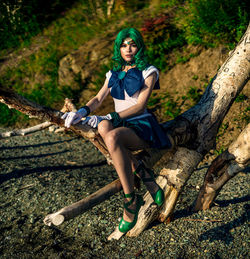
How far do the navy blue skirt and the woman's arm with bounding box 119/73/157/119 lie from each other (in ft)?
0.25

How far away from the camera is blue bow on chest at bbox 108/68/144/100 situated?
9.76 feet

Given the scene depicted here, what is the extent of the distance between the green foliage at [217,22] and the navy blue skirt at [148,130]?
439cm

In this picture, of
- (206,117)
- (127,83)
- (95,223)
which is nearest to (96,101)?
(127,83)

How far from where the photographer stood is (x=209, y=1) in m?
6.71

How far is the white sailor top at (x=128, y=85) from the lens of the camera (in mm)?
2979

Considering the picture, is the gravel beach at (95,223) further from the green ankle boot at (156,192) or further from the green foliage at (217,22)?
the green foliage at (217,22)

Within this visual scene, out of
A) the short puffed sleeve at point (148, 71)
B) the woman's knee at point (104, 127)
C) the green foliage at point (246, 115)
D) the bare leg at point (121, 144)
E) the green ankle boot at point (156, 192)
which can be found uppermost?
the short puffed sleeve at point (148, 71)

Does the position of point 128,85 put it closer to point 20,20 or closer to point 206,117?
point 206,117

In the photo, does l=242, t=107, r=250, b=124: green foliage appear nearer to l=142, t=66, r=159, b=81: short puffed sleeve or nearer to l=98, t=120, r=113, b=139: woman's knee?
l=142, t=66, r=159, b=81: short puffed sleeve

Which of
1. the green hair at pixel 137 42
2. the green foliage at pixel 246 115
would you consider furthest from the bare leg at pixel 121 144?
the green foliage at pixel 246 115

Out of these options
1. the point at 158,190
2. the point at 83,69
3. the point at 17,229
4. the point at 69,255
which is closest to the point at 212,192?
the point at 158,190

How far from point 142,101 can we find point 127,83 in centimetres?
29

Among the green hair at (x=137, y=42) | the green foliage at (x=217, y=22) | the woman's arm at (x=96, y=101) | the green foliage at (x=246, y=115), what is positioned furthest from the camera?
the green foliage at (x=217, y=22)

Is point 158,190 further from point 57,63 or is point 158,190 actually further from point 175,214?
point 57,63
